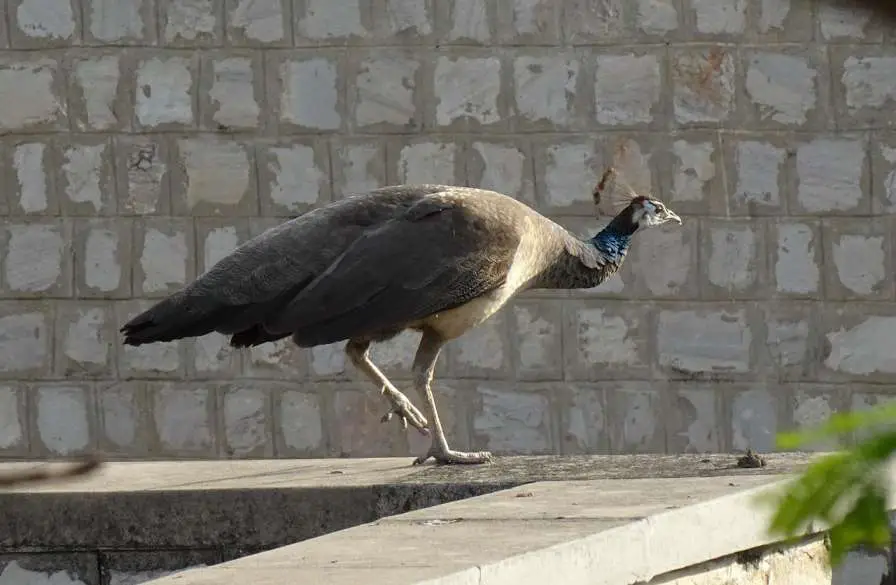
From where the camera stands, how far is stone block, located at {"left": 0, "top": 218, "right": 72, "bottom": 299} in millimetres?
9117

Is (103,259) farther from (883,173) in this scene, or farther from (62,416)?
(883,173)

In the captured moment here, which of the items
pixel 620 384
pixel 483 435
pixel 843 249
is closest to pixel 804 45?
pixel 843 249

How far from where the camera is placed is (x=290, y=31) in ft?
29.2

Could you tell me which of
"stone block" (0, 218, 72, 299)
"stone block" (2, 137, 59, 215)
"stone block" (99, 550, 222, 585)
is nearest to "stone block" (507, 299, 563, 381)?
"stone block" (0, 218, 72, 299)

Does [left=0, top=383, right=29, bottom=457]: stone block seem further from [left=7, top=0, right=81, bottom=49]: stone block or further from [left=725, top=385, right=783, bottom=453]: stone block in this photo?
[left=725, top=385, right=783, bottom=453]: stone block

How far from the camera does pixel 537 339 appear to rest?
888 cm

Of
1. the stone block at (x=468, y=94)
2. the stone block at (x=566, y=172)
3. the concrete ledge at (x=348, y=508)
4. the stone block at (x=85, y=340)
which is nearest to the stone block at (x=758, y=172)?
the stone block at (x=566, y=172)

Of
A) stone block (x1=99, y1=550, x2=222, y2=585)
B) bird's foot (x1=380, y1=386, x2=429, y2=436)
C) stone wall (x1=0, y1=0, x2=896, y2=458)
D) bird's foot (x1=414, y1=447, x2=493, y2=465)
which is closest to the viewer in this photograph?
stone block (x1=99, y1=550, x2=222, y2=585)

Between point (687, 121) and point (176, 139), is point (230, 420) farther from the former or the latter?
point (687, 121)

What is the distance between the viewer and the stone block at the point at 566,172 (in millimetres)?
8812

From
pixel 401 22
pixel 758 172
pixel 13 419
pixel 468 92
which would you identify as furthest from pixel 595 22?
pixel 13 419

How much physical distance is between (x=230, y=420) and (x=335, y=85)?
1.71 meters

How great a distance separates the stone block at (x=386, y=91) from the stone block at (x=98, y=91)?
1.12m

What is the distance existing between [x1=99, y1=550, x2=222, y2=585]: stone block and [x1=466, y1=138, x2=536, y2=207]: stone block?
181 inches
